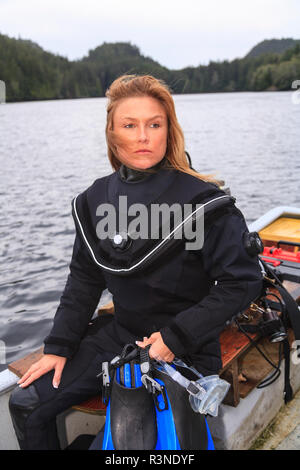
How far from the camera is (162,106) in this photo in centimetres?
240

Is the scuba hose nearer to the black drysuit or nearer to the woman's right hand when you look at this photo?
the black drysuit

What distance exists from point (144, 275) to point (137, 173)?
1.94 ft

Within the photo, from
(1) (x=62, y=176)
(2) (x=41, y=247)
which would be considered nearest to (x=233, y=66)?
(1) (x=62, y=176)

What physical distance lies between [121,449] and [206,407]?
1.45 feet

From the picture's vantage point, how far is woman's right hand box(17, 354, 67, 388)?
247cm

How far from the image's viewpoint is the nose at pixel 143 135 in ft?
7.63

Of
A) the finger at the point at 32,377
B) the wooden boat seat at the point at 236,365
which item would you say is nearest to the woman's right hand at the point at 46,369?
the finger at the point at 32,377

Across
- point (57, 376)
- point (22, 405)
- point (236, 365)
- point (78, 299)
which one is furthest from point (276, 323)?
point (22, 405)

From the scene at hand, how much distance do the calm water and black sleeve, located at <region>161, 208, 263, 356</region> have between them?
0.50 m

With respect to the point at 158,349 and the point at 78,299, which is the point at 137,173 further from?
the point at 158,349

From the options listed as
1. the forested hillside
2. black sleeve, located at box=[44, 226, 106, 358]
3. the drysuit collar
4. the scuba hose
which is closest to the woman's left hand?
black sleeve, located at box=[44, 226, 106, 358]

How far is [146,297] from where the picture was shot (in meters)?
2.37

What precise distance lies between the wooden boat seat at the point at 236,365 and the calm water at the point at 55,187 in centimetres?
121
